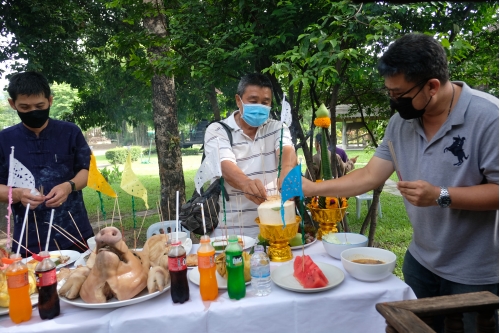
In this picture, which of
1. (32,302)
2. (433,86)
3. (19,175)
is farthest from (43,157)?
(433,86)

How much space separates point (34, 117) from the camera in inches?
95.5

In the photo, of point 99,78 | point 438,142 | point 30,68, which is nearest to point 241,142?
point 438,142

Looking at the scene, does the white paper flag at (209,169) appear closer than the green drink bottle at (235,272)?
No

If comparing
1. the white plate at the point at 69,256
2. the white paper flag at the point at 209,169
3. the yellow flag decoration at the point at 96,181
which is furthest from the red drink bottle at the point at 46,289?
the white paper flag at the point at 209,169

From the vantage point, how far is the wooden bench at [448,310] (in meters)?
1.23

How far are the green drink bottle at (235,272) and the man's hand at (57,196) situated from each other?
1.39m

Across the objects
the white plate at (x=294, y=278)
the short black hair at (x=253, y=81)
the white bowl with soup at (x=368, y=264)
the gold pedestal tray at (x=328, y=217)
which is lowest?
the white plate at (x=294, y=278)

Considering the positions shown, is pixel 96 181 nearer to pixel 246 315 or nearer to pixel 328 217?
pixel 246 315

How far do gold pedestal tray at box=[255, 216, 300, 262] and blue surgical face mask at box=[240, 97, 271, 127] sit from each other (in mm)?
989

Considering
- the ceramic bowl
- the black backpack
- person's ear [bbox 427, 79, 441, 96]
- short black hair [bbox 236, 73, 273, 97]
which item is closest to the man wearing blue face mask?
short black hair [bbox 236, 73, 273, 97]

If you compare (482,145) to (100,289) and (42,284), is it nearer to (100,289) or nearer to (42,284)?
(100,289)

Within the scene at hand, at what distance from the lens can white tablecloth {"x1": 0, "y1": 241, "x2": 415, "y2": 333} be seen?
1450mm

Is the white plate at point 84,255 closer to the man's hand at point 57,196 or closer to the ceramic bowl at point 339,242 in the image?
the man's hand at point 57,196

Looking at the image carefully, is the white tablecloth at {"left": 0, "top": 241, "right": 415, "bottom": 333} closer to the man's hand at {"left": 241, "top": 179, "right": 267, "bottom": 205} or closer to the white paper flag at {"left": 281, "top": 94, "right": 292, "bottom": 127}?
the man's hand at {"left": 241, "top": 179, "right": 267, "bottom": 205}
